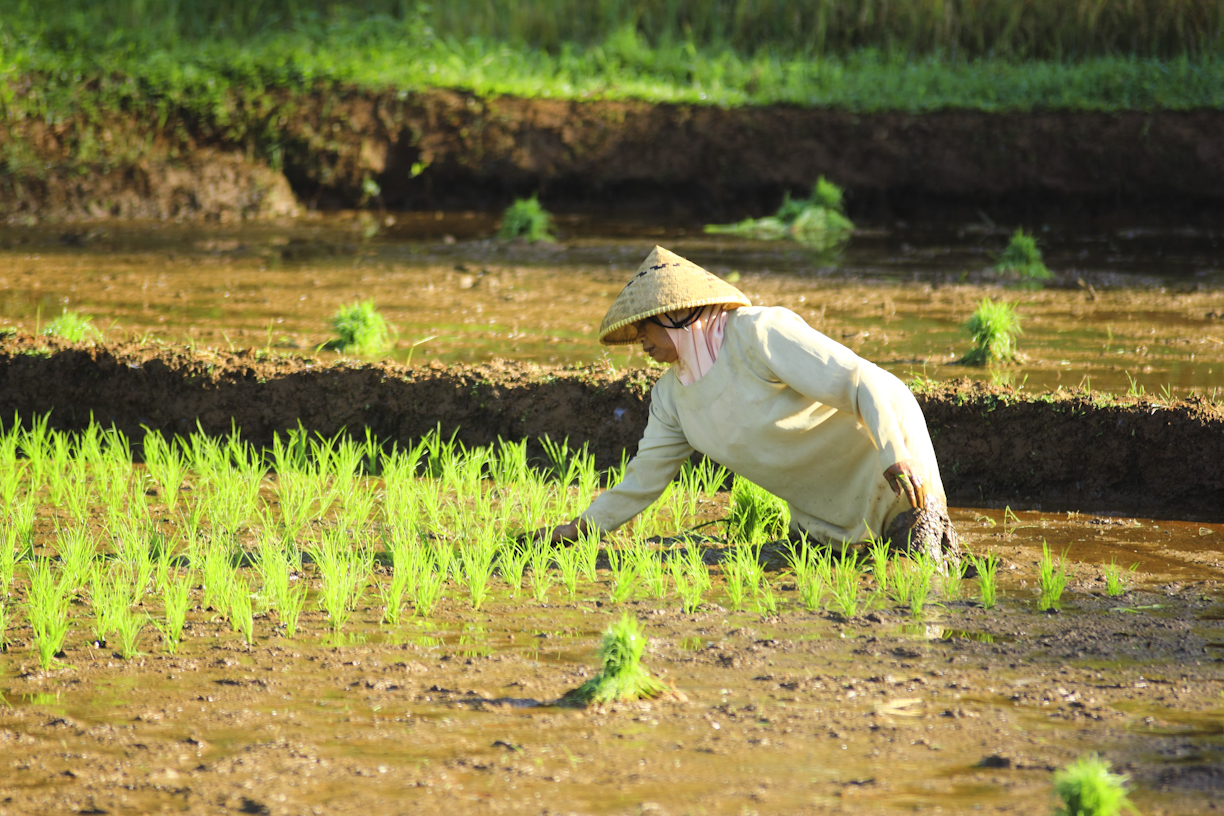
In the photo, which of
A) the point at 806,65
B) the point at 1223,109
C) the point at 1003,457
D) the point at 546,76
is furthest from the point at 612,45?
the point at 1003,457

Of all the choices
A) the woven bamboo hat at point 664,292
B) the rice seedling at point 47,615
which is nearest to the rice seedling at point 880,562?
the woven bamboo hat at point 664,292

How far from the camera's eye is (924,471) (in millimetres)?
2979

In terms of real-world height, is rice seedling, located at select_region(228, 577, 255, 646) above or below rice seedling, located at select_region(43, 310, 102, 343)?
below

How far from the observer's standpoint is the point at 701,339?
9.78 feet

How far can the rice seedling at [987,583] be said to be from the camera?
9.33ft

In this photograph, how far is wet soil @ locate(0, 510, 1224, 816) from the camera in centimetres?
200

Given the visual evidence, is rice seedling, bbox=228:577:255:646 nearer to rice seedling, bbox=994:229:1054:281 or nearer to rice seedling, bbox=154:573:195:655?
rice seedling, bbox=154:573:195:655

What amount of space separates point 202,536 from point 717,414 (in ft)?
5.29

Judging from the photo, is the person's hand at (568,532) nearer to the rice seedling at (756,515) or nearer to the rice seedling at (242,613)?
the rice seedling at (756,515)

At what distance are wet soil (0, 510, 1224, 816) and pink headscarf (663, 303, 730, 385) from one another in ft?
2.01

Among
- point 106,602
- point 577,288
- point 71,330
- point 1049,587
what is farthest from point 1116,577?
point 71,330

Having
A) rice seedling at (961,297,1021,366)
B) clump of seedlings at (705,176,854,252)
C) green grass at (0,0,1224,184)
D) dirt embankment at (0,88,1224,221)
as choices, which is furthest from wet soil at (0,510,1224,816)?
green grass at (0,0,1224,184)

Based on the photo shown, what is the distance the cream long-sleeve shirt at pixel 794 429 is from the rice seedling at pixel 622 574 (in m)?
0.10

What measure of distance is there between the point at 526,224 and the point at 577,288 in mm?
1727
